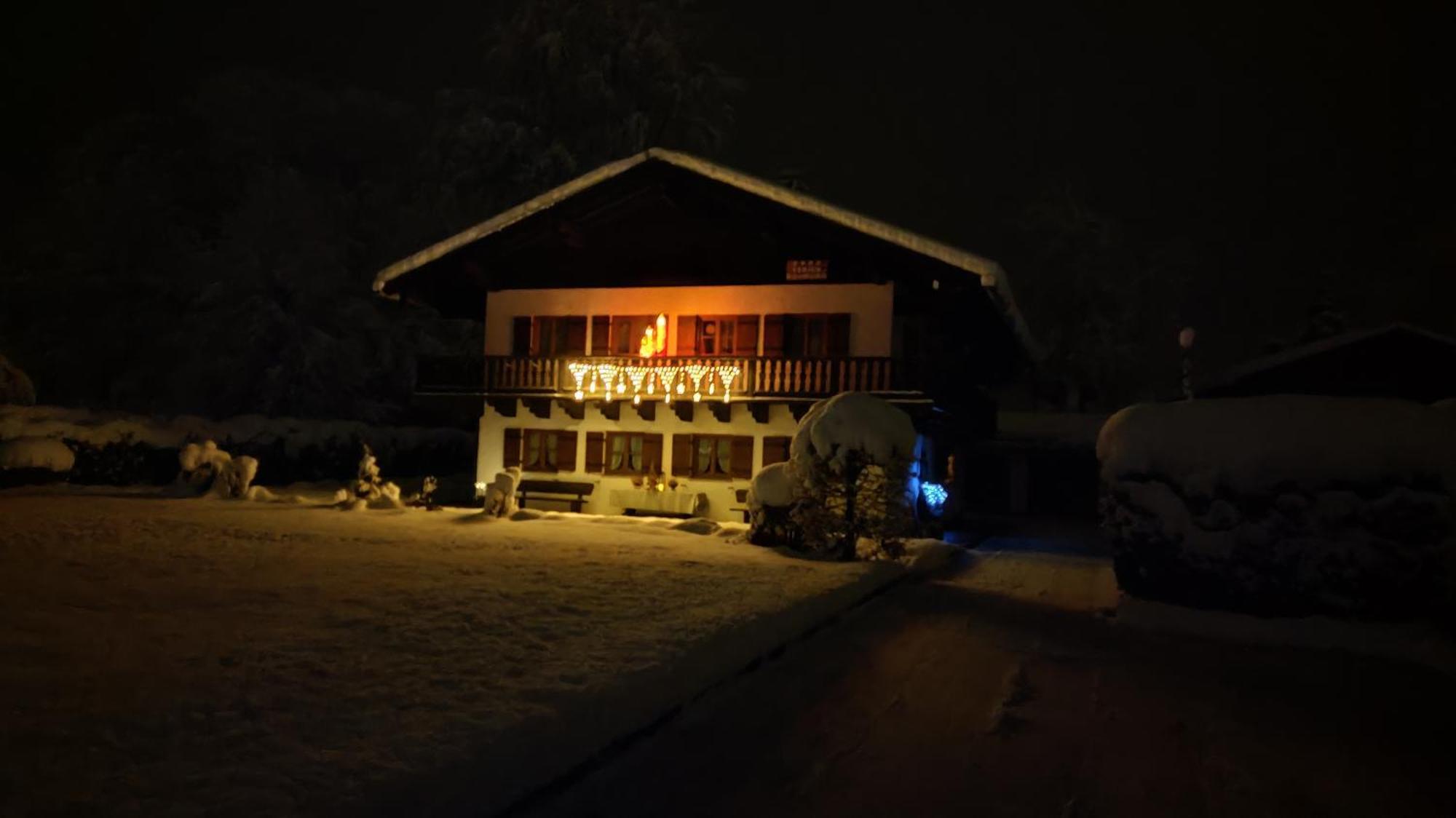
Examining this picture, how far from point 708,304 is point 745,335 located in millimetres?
1335

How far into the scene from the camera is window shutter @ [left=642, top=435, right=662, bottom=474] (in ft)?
82.8

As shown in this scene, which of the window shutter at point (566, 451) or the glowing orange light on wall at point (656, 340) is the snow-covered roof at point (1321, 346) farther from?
the window shutter at point (566, 451)

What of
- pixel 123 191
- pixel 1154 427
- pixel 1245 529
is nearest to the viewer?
pixel 1245 529

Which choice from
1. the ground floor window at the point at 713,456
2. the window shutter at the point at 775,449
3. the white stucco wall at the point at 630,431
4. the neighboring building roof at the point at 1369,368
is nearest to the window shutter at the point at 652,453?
the white stucco wall at the point at 630,431

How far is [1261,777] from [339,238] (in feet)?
126

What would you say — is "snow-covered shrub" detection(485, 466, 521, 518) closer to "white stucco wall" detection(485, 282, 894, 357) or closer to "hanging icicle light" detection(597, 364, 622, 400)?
"hanging icicle light" detection(597, 364, 622, 400)

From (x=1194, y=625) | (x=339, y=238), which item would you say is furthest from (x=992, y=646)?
(x=339, y=238)

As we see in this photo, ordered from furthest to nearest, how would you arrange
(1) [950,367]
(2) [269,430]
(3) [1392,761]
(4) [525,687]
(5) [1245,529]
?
(2) [269,430] < (1) [950,367] < (5) [1245,529] < (4) [525,687] < (3) [1392,761]

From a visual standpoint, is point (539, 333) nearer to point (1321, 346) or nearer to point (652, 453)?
point (652, 453)

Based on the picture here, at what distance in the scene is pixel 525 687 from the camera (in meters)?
7.16

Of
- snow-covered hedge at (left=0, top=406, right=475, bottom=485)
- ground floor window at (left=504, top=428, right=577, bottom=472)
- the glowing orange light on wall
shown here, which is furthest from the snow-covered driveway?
snow-covered hedge at (left=0, top=406, right=475, bottom=485)

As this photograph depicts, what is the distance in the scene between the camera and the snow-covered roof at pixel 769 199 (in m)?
21.2

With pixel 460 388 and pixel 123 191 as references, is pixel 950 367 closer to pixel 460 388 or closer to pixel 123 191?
pixel 460 388

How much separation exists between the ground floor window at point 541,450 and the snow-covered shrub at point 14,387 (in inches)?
587
